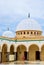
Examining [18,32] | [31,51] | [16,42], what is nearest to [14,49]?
[16,42]

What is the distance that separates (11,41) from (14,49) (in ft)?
5.50

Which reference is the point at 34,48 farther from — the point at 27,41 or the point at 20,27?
A: the point at 20,27

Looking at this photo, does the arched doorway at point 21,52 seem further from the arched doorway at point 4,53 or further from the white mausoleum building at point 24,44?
the arched doorway at point 4,53

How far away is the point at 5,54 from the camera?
30984 mm

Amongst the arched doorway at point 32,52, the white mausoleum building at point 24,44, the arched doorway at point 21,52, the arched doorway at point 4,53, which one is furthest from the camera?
the arched doorway at point 21,52

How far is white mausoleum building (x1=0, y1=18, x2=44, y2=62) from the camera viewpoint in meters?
Result: 29.4

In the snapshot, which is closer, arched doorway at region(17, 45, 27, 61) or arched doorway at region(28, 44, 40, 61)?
arched doorway at region(28, 44, 40, 61)

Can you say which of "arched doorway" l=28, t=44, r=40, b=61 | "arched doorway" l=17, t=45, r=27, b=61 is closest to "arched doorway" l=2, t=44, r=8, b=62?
"arched doorway" l=17, t=45, r=27, b=61

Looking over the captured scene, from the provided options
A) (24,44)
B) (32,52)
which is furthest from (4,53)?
(32,52)

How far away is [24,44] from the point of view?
30.7 m

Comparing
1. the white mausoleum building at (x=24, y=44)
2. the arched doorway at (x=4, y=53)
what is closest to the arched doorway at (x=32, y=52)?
the white mausoleum building at (x=24, y=44)

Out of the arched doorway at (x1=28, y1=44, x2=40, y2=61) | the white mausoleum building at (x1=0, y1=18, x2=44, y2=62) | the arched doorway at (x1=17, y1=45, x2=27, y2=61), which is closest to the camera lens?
the white mausoleum building at (x1=0, y1=18, x2=44, y2=62)

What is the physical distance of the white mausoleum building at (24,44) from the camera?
96.3 feet

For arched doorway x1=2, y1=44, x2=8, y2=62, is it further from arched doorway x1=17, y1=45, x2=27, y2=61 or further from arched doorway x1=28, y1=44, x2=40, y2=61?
arched doorway x1=28, y1=44, x2=40, y2=61
